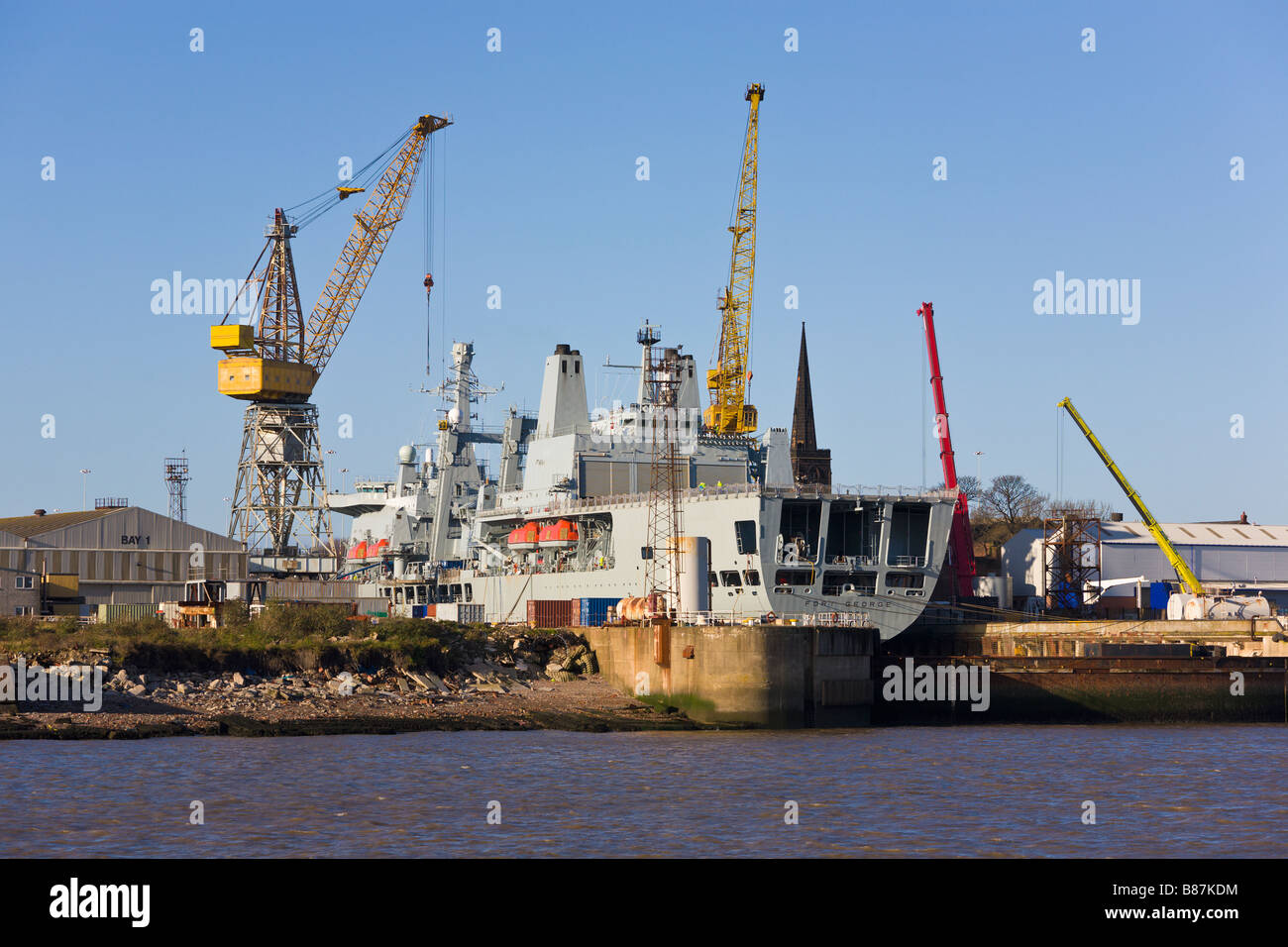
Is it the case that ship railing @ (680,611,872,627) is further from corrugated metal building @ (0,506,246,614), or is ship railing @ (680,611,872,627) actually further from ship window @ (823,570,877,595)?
corrugated metal building @ (0,506,246,614)

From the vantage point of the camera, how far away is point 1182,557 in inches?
3939

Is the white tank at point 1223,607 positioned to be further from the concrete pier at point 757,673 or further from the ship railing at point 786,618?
the concrete pier at point 757,673

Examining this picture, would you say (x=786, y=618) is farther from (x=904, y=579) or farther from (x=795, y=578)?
(x=904, y=579)

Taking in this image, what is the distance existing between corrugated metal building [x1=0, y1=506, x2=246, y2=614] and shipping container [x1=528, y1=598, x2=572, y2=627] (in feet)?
71.8

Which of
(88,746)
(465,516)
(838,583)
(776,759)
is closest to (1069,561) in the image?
(838,583)

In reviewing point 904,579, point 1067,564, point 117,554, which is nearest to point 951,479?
point 1067,564

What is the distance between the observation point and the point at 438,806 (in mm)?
32625

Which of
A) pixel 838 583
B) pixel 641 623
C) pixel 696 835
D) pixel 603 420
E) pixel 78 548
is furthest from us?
pixel 603 420

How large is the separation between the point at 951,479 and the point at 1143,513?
44.9 ft

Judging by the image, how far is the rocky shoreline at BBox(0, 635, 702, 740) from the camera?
45.6 metres

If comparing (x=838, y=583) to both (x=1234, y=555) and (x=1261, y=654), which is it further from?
(x=1234, y=555)

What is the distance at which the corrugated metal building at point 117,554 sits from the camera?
75.7 m

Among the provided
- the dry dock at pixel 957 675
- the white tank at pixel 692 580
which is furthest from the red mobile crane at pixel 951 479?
the white tank at pixel 692 580

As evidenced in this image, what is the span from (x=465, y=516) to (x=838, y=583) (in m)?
37.5
